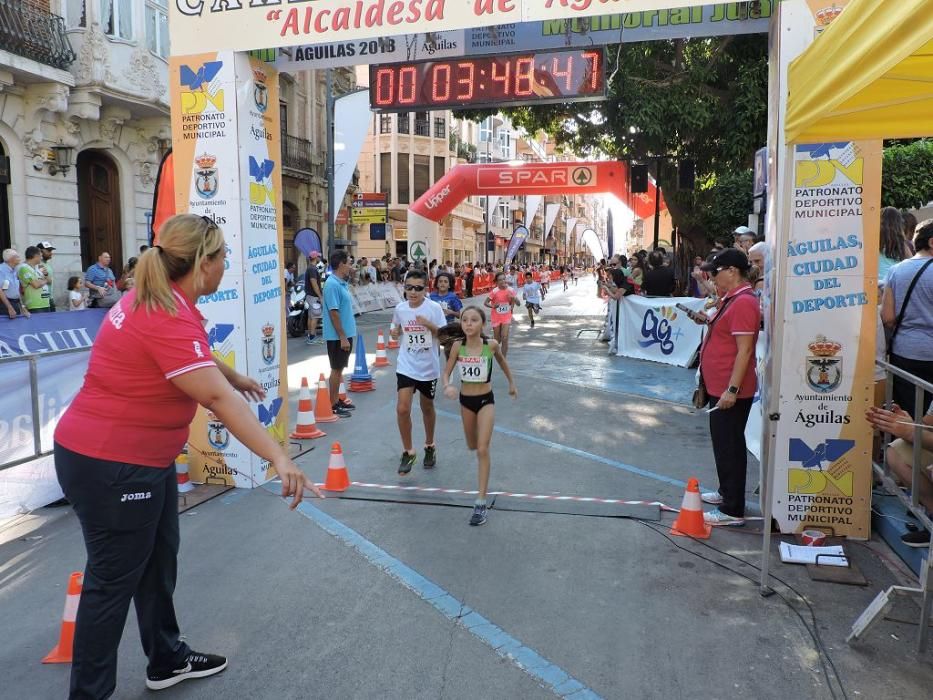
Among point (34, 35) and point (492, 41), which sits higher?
point (34, 35)

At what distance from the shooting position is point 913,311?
4.62 m

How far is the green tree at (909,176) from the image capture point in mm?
11266

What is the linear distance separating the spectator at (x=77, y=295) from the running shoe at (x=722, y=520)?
12237mm

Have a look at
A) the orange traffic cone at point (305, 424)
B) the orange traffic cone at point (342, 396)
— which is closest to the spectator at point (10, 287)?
the orange traffic cone at point (342, 396)

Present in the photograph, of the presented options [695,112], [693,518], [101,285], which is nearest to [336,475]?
[693,518]

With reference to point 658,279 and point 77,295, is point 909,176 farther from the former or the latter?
point 77,295

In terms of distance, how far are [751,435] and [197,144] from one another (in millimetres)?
6037

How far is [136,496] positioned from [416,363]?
3.90 meters

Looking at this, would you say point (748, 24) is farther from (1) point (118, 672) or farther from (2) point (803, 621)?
(1) point (118, 672)

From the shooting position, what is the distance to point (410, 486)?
5.96 meters

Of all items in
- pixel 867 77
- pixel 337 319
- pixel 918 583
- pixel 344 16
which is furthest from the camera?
pixel 337 319

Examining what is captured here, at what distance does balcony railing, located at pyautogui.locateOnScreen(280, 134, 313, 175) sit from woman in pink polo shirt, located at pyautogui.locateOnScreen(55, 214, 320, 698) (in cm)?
2843

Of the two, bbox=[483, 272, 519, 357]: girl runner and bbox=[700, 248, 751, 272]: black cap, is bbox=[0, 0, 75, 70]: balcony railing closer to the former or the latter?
bbox=[483, 272, 519, 357]: girl runner

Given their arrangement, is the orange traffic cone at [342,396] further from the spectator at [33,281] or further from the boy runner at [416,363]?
the spectator at [33,281]
